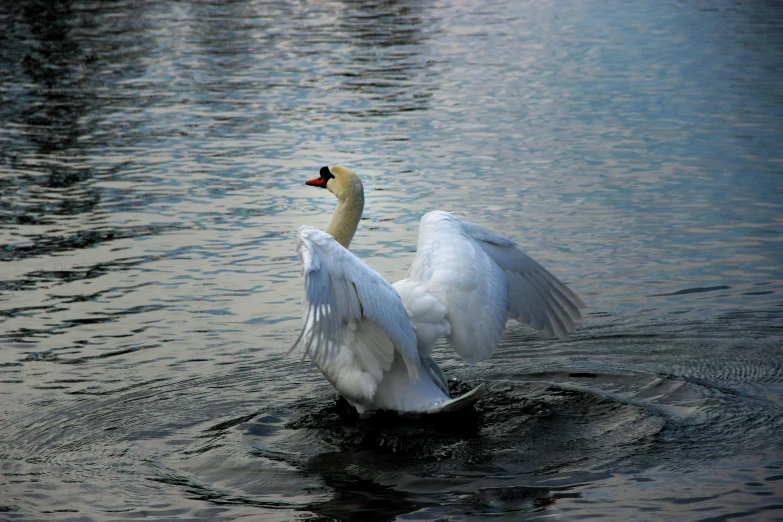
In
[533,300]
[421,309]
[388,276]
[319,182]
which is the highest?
[319,182]

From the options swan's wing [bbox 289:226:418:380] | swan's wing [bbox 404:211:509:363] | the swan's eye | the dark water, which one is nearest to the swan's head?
the swan's eye

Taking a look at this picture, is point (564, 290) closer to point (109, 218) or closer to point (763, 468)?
point (763, 468)

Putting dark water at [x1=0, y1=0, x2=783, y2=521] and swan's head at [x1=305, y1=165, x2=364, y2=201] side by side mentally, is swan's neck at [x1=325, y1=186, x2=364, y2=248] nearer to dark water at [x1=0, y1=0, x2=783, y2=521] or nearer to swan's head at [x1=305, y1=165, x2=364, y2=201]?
swan's head at [x1=305, y1=165, x2=364, y2=201]

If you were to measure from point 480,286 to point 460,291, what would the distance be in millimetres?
163

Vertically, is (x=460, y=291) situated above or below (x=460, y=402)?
above

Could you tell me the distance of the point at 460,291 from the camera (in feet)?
23.8

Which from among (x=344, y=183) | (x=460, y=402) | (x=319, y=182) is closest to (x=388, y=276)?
(x=319, y=182)

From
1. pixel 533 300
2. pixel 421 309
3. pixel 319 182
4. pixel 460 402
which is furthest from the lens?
pixel 319 182

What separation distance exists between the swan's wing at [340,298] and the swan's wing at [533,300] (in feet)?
4.83

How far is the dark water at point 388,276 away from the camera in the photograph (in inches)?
247

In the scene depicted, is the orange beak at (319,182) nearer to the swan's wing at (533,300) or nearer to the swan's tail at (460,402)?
the swan's wing at (533,300)

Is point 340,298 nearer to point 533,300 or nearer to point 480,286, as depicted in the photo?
point 480,286

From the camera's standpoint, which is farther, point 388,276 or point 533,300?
point 388,276

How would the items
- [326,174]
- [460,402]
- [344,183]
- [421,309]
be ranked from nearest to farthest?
1. [460,402]
2. [421,309]
3. [344,183]
4. [326,174]
